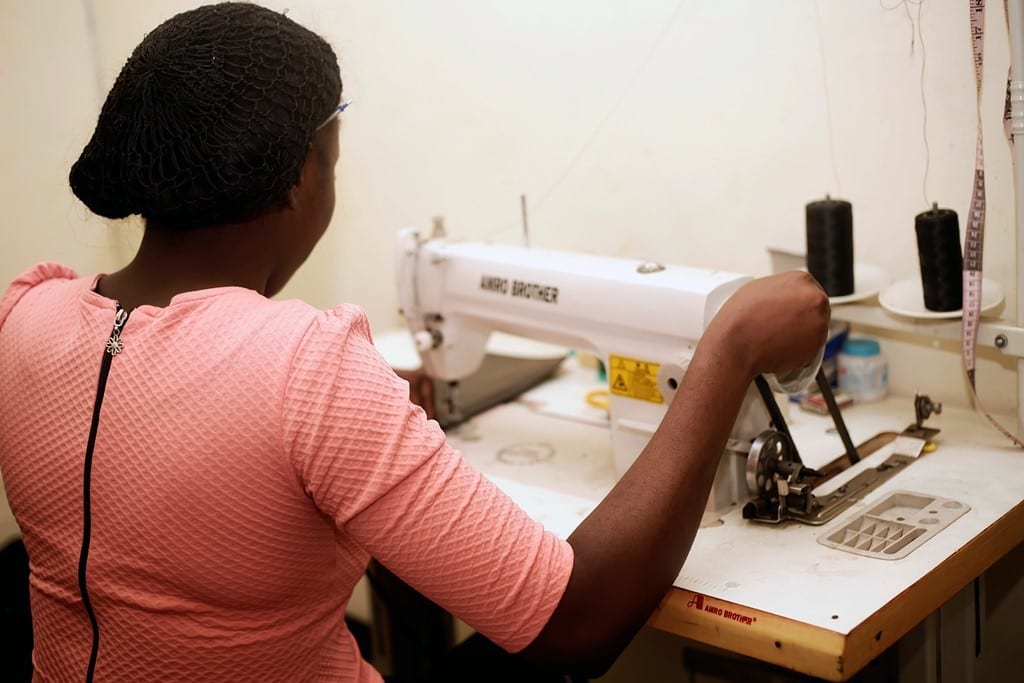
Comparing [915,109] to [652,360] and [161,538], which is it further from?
[161,538]

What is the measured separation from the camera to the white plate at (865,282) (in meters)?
1.51

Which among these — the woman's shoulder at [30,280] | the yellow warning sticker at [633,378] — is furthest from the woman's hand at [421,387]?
the woman's shoulder at [30,280]

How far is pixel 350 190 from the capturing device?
1.96 meters

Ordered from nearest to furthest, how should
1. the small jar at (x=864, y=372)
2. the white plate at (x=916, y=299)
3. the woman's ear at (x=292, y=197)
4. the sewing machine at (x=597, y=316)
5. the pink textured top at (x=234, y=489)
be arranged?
the pink textured top at (x=234, y=489) < the woman's ear at (x=292, y=197) < the sewing machine at (x=597, y=316) < the white plate at (x=916, y=299) < the small jar at (x=864, y=372)

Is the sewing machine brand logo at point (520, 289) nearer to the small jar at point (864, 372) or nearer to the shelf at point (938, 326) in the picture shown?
the shelf at point (938, 326)

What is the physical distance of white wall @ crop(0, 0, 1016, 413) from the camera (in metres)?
1.46

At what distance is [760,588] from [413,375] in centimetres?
81

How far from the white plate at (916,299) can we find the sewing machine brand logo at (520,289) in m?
0.49

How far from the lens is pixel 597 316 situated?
54.9 inches

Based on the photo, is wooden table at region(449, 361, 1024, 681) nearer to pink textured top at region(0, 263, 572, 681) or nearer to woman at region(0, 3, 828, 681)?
woman at region(0, 3, 828, 681)

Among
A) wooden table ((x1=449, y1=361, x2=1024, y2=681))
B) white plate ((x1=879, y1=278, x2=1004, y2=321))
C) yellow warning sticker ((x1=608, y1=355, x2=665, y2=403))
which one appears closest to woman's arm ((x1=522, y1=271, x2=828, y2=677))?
wooden table ((x1=449, y1=361, x2=1024, y2=681))

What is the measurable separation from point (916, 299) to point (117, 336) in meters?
1.12

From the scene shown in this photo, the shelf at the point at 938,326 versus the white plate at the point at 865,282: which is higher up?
the white plate at the point at 865,282

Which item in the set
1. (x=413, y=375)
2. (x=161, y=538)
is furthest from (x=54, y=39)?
(x=161, y=538)
